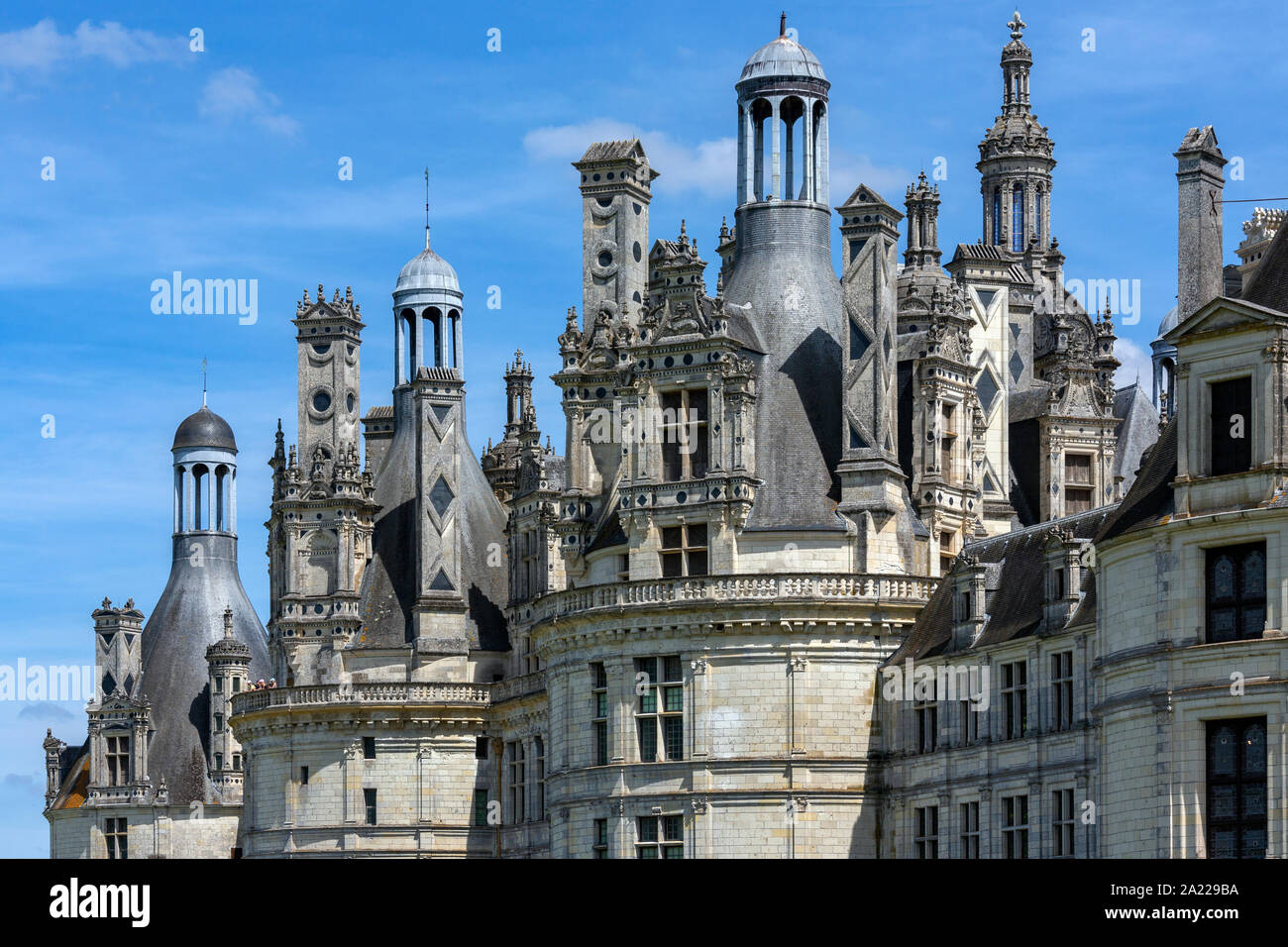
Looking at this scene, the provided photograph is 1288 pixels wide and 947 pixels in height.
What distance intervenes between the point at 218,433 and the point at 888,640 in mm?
52335

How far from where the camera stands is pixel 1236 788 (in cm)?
4616

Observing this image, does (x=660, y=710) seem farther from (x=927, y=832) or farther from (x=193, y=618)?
(x=193, y=618)

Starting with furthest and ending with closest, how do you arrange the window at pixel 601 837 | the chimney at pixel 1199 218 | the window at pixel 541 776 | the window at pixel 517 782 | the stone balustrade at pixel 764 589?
the window at pixel 517 782 → the window at pixel 541 776 → the window at pixel 601 837 → the stone balustrade at pixel 764 589 → the chimney at pixel 1199 218

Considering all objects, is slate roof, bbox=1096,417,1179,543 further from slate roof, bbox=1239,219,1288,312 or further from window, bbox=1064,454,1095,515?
window, bbox=1064,454,1095,515

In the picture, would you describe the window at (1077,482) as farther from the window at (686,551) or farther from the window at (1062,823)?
the window at (1062,823)

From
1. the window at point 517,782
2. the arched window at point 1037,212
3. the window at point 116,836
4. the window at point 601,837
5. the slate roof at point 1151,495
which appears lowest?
the window at point 116,836

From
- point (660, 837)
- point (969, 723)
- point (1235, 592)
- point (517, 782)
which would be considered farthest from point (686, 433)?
point (1235, 592)

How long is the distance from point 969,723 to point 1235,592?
1520 centimetres

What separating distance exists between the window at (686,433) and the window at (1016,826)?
12.2m

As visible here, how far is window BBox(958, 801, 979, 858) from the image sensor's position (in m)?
60.6

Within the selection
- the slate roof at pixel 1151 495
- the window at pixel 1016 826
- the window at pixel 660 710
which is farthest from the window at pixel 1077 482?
the slate roof at pixel 1151 495

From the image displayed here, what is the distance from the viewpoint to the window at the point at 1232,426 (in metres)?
46.8

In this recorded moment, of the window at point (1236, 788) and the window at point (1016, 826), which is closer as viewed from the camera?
the window at point (1236, 788)

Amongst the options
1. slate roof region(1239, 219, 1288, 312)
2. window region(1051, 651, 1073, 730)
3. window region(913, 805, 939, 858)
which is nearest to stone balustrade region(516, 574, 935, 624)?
window region(913, 805, 939, 858)
